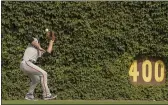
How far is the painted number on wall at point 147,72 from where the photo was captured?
14812 mm

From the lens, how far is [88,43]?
1444cm

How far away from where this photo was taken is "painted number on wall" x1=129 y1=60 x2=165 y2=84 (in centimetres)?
1481

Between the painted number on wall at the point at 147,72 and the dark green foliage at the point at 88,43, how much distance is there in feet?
0.68

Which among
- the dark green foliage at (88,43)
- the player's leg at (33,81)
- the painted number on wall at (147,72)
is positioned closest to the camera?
the player's leg at (33,81)

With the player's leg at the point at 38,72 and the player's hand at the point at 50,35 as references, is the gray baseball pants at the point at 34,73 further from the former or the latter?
the player's hand at the point at 50,35

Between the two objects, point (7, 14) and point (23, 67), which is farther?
point (7, 14)

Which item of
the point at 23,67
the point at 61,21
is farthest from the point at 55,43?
the point at 23,67

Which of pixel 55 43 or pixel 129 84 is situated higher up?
pixel 55 43

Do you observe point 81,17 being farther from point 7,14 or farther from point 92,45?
point 7,14

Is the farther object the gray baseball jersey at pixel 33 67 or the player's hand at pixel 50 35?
the player's hand at pixel 50 35

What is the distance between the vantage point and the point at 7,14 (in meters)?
14.3

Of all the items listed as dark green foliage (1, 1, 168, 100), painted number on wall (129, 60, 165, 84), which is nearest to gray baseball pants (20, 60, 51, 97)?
dark green foliage (1, 1, 168, 100)

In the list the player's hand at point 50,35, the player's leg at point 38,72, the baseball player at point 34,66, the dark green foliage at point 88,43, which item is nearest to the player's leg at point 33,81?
the baseball player at point 34,66

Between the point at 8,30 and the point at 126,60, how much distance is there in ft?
9.92
